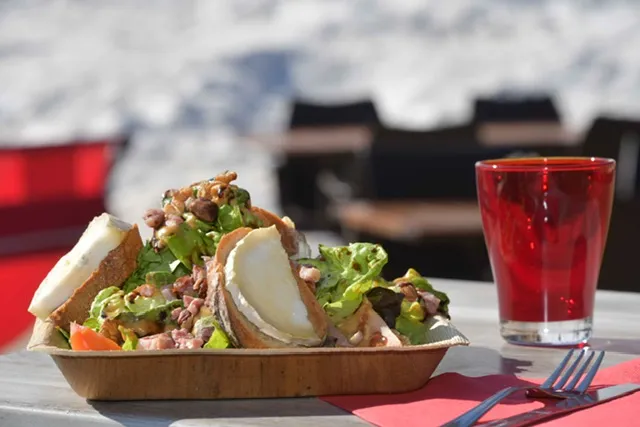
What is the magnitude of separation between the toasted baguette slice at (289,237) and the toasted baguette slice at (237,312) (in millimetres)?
109

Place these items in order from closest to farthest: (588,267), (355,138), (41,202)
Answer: (588,267) < (41,202) < (355,138)

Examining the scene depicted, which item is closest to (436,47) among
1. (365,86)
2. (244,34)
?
(365,86)

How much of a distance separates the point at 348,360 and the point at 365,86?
8279 millimetres

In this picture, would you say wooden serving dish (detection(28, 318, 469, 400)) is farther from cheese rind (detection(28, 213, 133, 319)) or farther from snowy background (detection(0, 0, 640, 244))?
snowy background (detection(0, 0, 640, 244))

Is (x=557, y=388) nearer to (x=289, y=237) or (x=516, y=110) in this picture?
(x=289, y=237)

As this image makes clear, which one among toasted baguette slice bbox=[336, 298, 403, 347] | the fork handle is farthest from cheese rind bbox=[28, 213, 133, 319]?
the fork handle

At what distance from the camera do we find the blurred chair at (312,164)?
5352 mm

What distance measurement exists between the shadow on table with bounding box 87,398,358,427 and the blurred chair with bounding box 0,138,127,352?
7.49 feet

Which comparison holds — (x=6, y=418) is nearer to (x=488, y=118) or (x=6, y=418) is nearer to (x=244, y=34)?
(x=488, y=118)

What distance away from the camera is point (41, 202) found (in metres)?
3.27

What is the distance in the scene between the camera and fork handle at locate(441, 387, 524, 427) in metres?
0.73

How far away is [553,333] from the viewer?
3.38 feet

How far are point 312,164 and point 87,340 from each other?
4682 millimetres

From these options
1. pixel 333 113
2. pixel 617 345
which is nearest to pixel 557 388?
pixel 617 345
